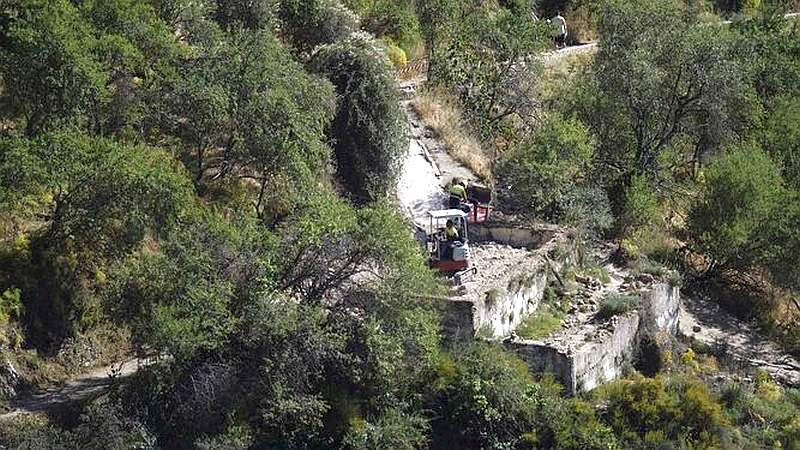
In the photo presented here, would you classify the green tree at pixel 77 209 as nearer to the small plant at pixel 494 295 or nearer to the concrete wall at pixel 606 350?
the small plant at pixel 494 295

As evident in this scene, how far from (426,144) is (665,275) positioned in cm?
887

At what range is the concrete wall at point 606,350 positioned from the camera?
89.4 ft

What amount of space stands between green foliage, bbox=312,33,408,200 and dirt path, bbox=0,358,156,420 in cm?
923

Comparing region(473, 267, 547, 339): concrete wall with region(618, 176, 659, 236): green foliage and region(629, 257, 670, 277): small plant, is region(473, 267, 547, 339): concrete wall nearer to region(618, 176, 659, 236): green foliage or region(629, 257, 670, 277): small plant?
region(629, 257, 670, 277): small plant

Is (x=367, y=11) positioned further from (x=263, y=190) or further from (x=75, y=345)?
(x=75, y=345)

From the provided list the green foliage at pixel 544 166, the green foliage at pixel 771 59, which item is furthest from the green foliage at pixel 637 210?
the green foliage at pixel 771 59

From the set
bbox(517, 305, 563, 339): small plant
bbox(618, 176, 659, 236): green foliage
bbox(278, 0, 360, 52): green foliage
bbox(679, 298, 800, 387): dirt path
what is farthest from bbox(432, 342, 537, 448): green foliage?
bbox(278, 0, 360, 52): green foliage

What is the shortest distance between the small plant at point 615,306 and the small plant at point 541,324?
1.06 meters

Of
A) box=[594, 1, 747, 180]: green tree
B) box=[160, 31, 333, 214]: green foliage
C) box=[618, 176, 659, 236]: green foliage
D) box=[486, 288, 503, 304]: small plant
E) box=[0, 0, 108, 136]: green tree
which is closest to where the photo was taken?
box=[0, 0, 108, 136]: green tree

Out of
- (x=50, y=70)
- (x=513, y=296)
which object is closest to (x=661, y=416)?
(x=513, y=296)

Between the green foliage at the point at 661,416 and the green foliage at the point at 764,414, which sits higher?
the green foliage at the point at 661,416

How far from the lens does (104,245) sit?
88.3 ft

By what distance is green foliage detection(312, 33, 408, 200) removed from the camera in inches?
1303

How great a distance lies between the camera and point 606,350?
2847cm
